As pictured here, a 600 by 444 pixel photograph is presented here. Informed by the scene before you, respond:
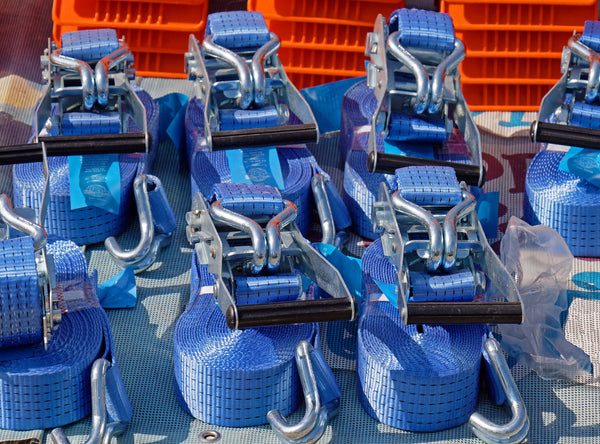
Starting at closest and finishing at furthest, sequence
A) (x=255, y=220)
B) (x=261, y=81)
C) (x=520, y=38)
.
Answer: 1. (x=255, y=220)
2. (x=261, y=81)
3. (x=520, y=38)

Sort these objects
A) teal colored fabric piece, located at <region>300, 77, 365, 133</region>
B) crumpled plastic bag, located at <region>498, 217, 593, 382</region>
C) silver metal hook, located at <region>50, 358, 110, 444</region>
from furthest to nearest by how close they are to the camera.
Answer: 1. teal colored fabric piece, located at <region>300, 77, 365, 133</region>
2. crumpled plastic bag, located at <region>498, 217, 593, 382</region>
3. silver metal hook, located at <region>50, 358, 110, 444</region>

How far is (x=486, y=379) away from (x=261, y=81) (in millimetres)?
1257

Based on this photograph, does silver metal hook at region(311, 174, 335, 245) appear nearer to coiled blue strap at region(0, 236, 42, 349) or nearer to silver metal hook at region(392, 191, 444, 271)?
silver metal hook at region(392, 191, 444, 271)

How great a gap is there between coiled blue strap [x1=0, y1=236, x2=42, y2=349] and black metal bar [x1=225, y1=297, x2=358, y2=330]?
1.64 ft

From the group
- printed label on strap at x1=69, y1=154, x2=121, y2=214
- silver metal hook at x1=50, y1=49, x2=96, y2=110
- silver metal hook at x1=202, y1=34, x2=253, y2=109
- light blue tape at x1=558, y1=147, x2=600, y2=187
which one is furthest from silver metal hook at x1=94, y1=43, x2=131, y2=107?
light blue tape at x1=558, y1=147, x2=600, y2=187

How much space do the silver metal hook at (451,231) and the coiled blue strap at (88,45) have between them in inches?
53.9

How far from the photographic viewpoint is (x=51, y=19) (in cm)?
582

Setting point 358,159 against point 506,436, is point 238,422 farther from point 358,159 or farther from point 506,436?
point 358,159

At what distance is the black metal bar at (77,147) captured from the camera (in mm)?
4449

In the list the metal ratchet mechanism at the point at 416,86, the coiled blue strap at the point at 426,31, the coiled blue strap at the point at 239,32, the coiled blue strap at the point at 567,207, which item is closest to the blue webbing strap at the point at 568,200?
the coiled blue strap at the point at 567,207

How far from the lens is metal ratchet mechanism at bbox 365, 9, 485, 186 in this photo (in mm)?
4746

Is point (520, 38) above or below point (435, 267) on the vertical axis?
above

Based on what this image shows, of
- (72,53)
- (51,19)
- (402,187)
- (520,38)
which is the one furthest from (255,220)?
(51,19)

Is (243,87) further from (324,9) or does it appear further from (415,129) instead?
(324,9)
